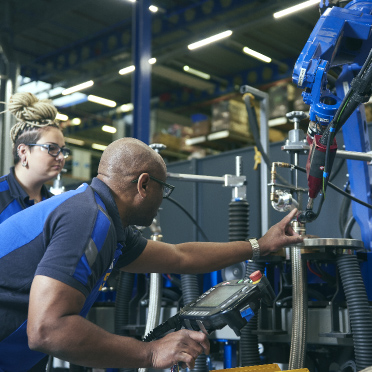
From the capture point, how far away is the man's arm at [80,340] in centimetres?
126

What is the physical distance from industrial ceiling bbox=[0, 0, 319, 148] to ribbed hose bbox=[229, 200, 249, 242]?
640 cm

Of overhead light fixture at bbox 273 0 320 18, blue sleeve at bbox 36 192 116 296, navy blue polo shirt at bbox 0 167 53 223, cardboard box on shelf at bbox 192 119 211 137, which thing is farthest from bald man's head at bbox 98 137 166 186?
cardboard box on shelf at bbox 192 119 211 137

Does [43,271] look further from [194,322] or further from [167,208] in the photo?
[167,208]

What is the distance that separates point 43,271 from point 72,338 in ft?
0.57

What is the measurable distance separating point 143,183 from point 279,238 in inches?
25.4

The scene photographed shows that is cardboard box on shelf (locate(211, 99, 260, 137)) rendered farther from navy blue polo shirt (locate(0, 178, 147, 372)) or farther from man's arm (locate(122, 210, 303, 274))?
navy blue polo shirt (locate(0, 178, 147, 372))

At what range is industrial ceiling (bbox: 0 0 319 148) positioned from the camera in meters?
8.44

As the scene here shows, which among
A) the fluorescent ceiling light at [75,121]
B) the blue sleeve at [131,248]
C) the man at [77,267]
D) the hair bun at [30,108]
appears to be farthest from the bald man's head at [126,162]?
the fluorescent ceiling light at [75,121]

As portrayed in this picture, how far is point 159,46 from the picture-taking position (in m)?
9.64

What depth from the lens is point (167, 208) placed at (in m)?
5.21

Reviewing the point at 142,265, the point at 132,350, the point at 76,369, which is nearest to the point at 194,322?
the point at 132,350

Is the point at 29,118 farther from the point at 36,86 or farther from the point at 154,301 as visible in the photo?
the point at 36,86

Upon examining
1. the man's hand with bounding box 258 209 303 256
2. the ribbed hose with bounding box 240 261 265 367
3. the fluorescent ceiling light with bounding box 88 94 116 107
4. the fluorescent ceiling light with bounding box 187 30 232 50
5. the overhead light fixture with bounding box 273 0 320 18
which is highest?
the fluorescent ceiling light with bounding box 88 94 116 107

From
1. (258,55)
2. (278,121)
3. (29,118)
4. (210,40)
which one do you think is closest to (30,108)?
(29,118)
